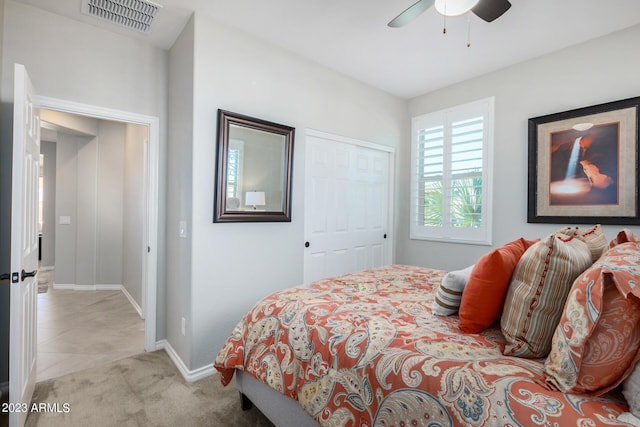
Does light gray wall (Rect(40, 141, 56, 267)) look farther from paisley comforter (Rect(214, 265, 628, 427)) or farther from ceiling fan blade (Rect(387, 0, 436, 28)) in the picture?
ceiling fan blade (Rect(387, 0, 436, 28))

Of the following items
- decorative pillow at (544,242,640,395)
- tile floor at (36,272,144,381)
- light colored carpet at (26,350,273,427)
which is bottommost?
light colored carpet at (26,350,273,427)

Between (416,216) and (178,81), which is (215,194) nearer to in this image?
(178,81)

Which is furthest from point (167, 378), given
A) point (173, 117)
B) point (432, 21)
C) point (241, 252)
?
point (432, 21)

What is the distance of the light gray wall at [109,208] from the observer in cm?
480

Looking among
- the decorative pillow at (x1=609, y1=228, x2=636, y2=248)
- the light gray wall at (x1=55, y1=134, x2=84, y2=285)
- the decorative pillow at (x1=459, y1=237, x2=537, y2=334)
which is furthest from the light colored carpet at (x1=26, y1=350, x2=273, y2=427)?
the light gray wall at (x1=55, y1=134, x2=84, y2=285)

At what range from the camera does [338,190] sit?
342cm

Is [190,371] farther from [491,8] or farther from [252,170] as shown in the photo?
[491,8]

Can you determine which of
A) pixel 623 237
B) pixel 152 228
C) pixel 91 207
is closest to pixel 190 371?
pixel 152 228

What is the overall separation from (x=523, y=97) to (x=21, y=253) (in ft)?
13.4

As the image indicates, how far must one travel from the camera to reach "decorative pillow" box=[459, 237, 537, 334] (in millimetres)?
1249

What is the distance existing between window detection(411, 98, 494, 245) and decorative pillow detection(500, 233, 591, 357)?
7.67 ft

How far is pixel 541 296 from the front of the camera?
43.2 inches

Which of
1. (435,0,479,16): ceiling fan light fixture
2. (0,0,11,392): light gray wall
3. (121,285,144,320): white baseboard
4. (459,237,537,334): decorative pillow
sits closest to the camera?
(459,237,537,334): decorative pillow

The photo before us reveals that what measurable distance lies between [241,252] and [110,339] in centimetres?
168
